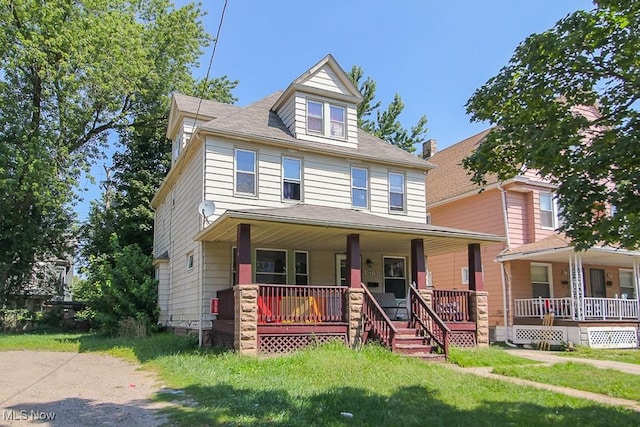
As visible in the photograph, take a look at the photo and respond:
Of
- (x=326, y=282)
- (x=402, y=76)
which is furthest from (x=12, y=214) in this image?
(x=402, y=76)

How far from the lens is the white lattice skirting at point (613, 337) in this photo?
15.7 m

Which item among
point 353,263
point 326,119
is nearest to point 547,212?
point 326,119

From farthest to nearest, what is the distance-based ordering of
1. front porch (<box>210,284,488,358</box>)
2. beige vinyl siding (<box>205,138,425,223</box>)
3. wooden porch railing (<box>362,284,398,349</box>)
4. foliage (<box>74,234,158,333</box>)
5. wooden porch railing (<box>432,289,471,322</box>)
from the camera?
1. foliage (<box>74,234,158,333</box>)
2. beige vinyl siding (<box>205,138,425,223</box>)
3. wooden porch railing (<box>432,289,471,322</box>)
4. wooden porch railing (<box>362,284,398,349</box>)
5. front porch (<box>210,284,488,358</box>)

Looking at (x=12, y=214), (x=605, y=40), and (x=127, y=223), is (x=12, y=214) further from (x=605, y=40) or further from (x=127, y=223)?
(x=605, y=40)

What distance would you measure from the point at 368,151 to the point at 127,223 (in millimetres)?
12753

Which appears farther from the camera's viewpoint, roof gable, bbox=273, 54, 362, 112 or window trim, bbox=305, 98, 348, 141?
window trim, bbox=305, 98, 348, 141

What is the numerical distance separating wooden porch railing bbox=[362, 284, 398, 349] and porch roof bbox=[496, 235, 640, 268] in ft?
23.7

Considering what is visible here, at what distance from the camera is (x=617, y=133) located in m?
5.64

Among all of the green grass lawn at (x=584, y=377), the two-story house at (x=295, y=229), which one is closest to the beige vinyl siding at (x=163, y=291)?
the two-story house at (x=295, y=229)

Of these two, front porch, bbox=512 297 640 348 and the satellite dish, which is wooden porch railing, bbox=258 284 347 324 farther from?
front porch, bbox=512 297 640 348

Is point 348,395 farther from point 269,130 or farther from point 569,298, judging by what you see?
point 569,298

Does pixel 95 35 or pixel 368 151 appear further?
pixel 95 35

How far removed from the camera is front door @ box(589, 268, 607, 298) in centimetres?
1942

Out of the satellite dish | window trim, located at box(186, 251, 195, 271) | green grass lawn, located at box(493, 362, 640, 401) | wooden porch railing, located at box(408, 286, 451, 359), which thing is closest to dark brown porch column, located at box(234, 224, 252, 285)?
the satellite dish
